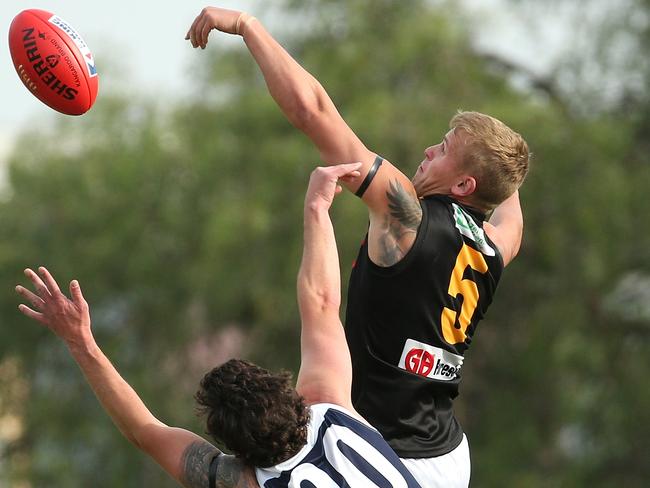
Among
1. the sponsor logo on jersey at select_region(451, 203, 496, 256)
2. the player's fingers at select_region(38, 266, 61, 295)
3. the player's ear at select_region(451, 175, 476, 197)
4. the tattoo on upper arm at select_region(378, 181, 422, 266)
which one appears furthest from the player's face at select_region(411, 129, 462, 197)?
the player's fingers at select_region(38, 266, 61, 295)

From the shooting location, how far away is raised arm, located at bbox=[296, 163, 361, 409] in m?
5.06

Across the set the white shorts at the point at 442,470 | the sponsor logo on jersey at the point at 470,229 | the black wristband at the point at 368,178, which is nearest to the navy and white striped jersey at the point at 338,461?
the white shorts at the point at 442,470

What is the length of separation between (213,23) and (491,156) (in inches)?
52.3

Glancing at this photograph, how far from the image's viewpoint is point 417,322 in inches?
225

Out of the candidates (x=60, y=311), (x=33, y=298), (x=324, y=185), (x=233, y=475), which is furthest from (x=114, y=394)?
(x=324, y=185)

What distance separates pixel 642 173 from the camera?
22484 mm

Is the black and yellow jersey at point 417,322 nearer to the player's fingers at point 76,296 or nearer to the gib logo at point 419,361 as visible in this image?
the gib logo at point 419,361

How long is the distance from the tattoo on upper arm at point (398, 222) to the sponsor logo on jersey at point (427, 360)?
0.40 m

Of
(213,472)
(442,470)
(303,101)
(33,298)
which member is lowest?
(213,472)

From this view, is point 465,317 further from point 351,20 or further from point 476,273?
point 351,20

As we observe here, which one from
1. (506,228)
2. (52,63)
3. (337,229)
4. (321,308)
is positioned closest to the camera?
(321,308)

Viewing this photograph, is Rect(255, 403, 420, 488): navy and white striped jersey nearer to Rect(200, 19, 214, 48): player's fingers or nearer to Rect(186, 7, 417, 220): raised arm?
Rect(186, 7, 417, 220): raised arm

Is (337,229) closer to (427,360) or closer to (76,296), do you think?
(427,360)

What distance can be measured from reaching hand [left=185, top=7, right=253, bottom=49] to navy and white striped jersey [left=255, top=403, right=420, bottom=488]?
1623mm
